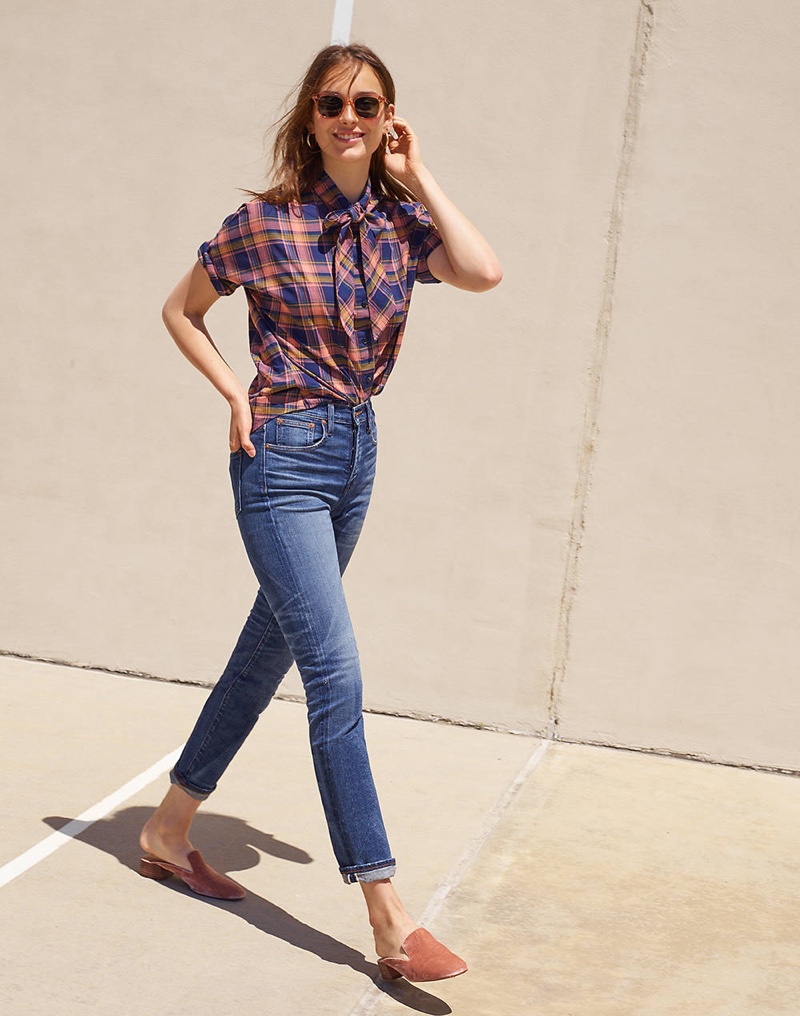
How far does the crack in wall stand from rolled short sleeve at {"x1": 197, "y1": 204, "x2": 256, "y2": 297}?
1.97 metres

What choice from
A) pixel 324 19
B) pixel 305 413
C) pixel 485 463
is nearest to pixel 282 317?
pixel 305 413

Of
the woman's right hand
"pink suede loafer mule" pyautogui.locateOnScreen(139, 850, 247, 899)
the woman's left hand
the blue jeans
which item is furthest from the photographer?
"pink suede loafer mule" pyautogui.locateOnScreen(139, 850, 247, 899)

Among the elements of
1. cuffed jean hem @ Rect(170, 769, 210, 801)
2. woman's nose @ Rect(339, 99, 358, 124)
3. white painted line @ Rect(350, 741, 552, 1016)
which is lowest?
white painted line @ Rect(350, 741, 552, 1016)

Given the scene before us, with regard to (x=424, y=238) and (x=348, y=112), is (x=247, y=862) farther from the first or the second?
(x=348, y=112)

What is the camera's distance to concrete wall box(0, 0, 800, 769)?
14.8 feet

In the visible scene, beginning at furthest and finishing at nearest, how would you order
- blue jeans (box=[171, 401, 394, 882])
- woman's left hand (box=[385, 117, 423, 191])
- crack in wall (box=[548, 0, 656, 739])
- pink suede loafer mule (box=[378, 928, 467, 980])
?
crack in wall (box=[548, 0, 656, 739]), woman's left hand (box=[385, 117, 423, 191]), blue jeans (box=[171, 401, 394, 882]), pink suede loafer mule (box=[378, 928, 467, 980])

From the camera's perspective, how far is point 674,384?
4.57 m

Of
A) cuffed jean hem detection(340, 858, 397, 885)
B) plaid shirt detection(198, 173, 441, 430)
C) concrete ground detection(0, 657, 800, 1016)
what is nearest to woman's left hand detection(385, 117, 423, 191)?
plaid shirt detection(198, 173, 441, 430)

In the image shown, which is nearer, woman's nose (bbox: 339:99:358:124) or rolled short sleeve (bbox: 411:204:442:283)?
woman's nose (bbox: 339:99:358:124)

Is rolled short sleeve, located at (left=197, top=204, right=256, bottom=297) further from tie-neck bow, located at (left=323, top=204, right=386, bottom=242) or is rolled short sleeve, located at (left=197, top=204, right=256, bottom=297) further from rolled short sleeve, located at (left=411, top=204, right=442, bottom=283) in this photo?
rolled short sleeve, located at (left=411, top=204, right=442, bottom=283)

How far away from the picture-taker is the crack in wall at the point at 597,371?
4.47 metres

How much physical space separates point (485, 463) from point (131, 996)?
2.55 m

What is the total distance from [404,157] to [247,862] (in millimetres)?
1829

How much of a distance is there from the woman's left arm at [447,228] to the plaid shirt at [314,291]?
0.11 metres
